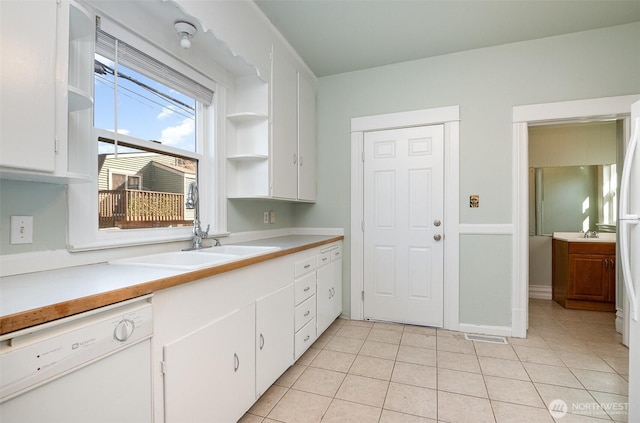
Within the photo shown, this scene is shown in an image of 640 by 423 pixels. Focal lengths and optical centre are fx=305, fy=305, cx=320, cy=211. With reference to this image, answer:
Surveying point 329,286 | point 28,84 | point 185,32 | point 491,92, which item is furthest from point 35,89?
point 491,92

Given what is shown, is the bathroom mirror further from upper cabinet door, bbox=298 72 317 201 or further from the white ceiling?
upper cabinet door, bbox=298 72 317 201

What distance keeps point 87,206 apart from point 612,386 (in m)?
3.26

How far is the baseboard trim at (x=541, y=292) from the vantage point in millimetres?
4055

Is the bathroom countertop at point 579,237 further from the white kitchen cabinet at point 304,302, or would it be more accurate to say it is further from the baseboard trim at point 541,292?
the white kitchen cabinet at point 304,302

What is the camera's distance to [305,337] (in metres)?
2.32

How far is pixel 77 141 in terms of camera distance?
141 cm

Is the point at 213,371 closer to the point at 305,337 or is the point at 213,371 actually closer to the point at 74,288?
the point at 74,288

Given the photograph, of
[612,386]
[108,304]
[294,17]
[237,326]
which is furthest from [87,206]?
[612,386]

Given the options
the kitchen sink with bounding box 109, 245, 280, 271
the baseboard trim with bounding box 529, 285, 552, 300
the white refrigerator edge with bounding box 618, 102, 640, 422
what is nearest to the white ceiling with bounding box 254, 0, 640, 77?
the white refrigerator edge with bounding box 618, 102, 640, 422

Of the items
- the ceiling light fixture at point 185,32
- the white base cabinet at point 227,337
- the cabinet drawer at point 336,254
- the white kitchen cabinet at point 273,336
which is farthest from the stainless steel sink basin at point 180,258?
the cabinet drawer at point 336,254

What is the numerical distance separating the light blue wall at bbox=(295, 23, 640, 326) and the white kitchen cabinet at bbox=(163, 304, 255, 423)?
1.85m

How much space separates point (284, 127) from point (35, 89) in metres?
1.83

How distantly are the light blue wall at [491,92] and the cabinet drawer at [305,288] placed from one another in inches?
35.5

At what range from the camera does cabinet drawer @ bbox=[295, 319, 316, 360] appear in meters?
2.20
